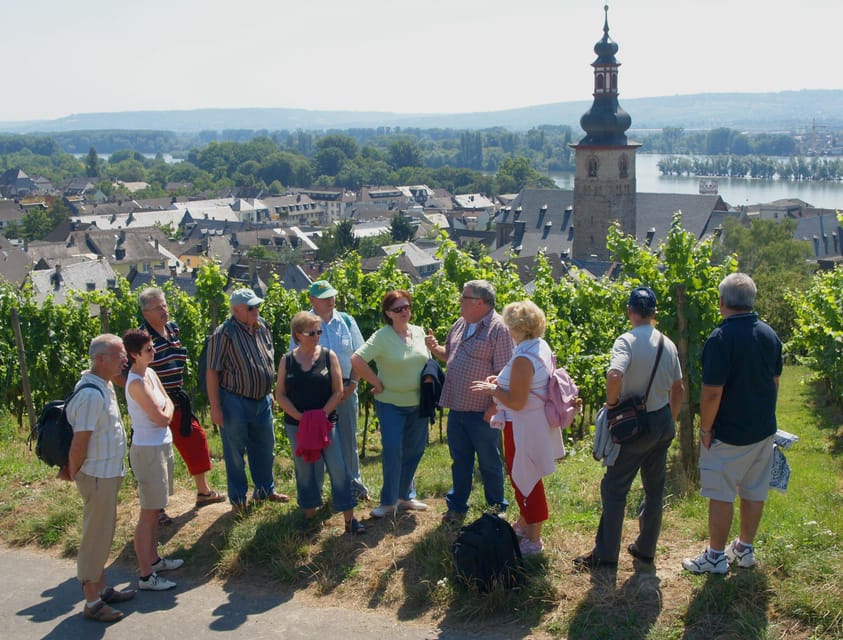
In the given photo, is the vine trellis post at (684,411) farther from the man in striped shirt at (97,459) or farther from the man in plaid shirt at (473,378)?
the man in striped shirt at (97,459)

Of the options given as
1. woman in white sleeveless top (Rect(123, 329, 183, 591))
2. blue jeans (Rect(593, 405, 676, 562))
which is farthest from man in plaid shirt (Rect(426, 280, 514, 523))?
woman in white sleeveless top (Rect(123, 329, 183, 591))

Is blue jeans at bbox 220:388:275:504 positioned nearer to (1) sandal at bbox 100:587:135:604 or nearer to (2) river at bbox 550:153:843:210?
(1) sandal at bbox 100:587:135:604

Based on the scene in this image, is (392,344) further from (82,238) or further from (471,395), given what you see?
(82,238)

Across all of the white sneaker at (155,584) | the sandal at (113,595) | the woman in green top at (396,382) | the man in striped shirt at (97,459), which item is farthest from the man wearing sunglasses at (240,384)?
the sandal at (113,595)

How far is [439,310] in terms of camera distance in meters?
12.2

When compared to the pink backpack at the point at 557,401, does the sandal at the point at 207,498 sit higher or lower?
lower

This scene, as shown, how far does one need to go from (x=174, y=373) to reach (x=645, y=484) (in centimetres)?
347

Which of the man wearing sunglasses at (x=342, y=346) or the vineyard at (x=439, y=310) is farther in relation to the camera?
the vineyard at (x=439, y=310)

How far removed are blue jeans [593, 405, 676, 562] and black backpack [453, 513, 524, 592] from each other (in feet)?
1.71

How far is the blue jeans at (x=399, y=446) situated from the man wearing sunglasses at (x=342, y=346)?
0.27 metres

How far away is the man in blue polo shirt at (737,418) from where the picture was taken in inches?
189

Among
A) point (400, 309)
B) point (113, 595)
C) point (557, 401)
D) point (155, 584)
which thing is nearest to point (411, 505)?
point (400, 309)

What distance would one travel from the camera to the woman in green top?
605cm

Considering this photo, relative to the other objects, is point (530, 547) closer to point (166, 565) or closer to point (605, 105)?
point (166, 565)
